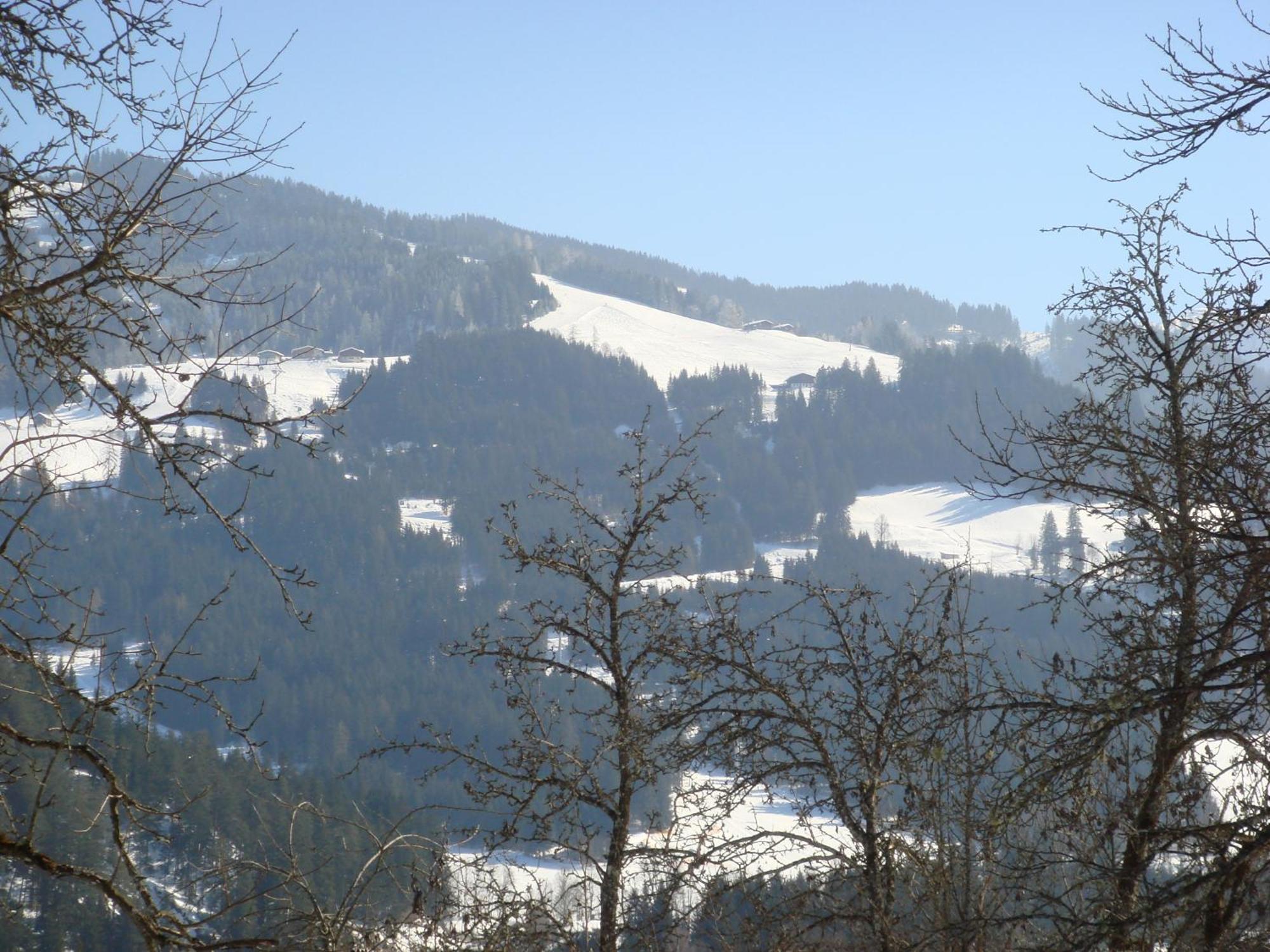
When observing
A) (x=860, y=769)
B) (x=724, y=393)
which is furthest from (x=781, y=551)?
(x=860, y=769)

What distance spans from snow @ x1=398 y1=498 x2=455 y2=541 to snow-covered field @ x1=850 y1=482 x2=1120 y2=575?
5463 centimetres

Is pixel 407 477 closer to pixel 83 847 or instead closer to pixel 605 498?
pixel 605 498

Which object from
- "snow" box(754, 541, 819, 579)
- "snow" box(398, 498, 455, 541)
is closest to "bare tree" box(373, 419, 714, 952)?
"snow" box(754, 541, 819, 579)

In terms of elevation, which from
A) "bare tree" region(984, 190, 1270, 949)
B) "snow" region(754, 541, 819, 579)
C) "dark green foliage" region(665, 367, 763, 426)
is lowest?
"snow" region(754, 541, 819, 579)

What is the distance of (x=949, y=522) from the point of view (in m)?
152

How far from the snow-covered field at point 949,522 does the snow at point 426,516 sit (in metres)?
54.6

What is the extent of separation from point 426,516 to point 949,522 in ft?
234

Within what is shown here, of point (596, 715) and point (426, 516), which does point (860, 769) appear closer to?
point (596, 715)

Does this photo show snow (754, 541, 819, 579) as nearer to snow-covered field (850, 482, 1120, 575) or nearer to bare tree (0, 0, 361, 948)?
snow-covered field (850, 482, 1120, 575)

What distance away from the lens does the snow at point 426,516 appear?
153500mm

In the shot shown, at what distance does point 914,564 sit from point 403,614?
5843 cm

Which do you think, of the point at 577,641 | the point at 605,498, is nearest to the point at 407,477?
the point at 605,498

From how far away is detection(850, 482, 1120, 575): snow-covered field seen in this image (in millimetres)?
128250

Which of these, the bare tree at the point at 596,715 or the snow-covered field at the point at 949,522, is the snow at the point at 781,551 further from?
the bare tree at the point at 596,715
